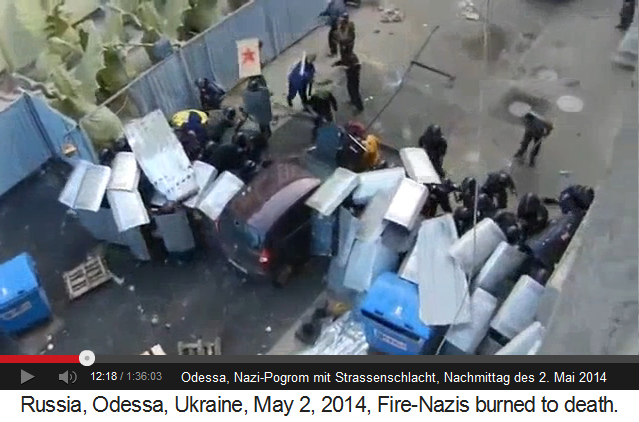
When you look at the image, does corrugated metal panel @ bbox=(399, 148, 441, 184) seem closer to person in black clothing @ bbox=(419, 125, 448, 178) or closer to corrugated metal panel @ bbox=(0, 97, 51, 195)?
person in black clothing @ bbox=(419, 125, 448, 178)

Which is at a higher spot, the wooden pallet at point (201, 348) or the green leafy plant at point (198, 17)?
the green leafy plant at point (198, 17)

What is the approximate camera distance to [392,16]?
50.4 ft

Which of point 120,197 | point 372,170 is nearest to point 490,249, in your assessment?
point 372,170

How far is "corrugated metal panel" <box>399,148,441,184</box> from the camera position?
10648 millimetres

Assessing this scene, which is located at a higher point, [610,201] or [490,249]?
[610,201]

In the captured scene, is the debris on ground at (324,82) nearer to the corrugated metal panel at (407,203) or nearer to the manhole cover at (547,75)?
the manhole cover at (547,75)

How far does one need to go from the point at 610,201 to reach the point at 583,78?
8584 millimetres

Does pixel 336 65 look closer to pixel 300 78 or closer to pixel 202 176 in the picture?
pixel 300 78

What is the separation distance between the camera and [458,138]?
1295cm

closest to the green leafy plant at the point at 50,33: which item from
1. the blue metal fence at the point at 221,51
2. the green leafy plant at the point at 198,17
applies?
the blue metal fence at the point at 221,51

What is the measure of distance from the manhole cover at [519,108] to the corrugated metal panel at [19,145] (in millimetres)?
7481

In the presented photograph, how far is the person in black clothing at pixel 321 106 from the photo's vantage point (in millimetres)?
12719

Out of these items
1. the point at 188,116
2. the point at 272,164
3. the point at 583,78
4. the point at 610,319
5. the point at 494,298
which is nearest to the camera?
the point at 610,319

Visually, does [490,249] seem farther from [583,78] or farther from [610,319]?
[583,78]
